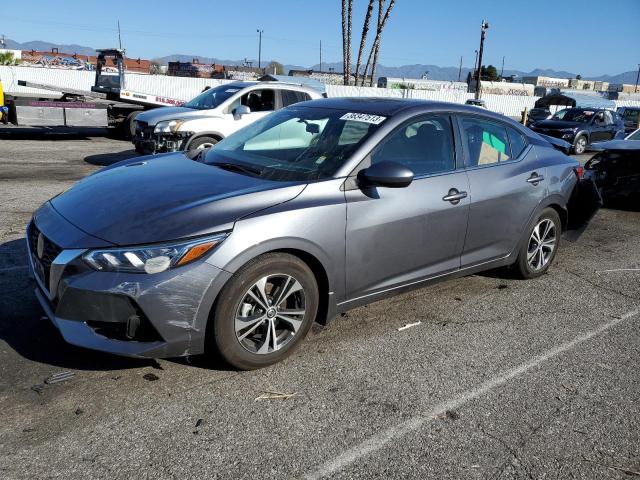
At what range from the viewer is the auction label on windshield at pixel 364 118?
162 inches

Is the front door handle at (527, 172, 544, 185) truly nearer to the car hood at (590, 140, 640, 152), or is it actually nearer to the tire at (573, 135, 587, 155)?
the car hood at (590, 140, 640, 152)

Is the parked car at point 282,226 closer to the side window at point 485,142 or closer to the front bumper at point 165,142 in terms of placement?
the side window at point 485,142

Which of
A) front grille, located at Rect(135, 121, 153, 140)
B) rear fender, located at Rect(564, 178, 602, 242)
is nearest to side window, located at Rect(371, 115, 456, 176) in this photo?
rear fender, located at Rect(564, 178, 602, 242)

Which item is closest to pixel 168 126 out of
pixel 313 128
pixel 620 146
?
pixel 313 128

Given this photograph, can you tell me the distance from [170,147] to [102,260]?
7681 millimetres

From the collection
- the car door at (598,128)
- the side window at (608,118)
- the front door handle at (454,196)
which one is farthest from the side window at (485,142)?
the side window at (608,118)

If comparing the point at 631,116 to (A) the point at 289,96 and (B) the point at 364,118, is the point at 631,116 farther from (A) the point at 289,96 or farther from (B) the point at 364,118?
(B) the point at 364,118

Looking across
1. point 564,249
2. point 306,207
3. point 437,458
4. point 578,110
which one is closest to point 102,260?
point 306,207

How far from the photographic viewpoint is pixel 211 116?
1074 centimetres

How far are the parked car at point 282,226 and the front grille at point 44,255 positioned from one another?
0.04 feet

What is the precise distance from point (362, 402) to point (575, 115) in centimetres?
1947

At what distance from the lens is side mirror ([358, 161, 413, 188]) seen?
3.68m

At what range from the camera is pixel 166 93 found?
28625 millimetres

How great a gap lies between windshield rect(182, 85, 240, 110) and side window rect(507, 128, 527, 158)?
7291mm
